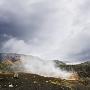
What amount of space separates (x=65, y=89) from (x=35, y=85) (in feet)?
45.7

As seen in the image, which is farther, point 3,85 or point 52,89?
point 52,89

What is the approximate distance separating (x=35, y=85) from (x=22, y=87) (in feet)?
18.6

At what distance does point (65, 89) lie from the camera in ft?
271

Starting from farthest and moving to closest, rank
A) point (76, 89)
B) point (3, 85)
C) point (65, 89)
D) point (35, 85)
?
1. point (76, 89)
2. point (65, 89)
3. point (35, 85)
4. point (3, 85)

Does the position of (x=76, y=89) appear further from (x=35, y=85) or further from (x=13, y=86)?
(x=13, y=86)

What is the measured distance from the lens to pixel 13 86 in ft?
223

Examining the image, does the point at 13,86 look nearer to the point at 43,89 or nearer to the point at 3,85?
the point at 3,85

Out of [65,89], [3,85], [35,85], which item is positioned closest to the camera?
[3,85]

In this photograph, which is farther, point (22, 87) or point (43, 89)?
point (43, 89)

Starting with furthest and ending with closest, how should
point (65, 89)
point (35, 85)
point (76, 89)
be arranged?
point (76, 89)
point (65, 89)
point (35, 85)

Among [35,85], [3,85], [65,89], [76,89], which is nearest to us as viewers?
[3,85]

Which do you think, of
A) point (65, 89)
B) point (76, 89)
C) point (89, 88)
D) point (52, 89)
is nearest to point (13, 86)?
point (52, 89)

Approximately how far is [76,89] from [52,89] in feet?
52.9

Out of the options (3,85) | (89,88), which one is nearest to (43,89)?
(3,85)
